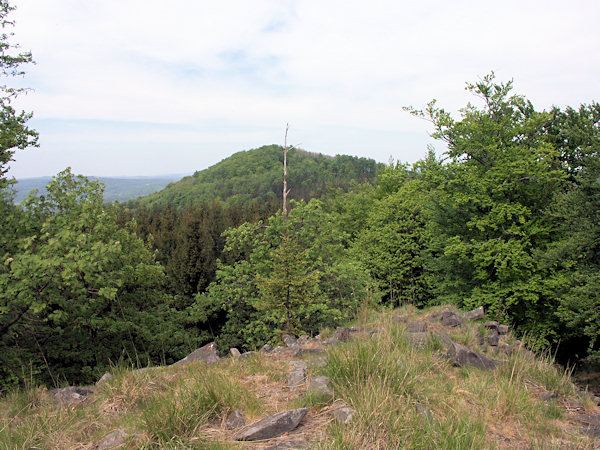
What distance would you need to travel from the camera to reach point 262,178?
120m

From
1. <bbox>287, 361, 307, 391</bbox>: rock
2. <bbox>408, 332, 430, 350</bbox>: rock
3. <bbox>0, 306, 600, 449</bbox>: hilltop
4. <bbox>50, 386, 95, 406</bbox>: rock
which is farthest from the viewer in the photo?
<bbox>408, 332, 430, 350</bbox>: rock

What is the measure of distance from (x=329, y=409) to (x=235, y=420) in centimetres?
85

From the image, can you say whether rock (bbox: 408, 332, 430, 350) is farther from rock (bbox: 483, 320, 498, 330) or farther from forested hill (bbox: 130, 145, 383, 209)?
forested hill (bbox: 130, 145, 383, 209)

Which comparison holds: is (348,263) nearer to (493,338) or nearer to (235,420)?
(493,338)

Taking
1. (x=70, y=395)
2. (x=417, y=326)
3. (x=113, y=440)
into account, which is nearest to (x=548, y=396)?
(x=417, y=326)

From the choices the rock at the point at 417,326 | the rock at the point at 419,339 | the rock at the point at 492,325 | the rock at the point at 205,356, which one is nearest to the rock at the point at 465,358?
the rock at the point at 419,339

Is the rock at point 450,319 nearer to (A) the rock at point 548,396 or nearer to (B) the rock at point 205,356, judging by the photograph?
(A) the rock at point 548,396

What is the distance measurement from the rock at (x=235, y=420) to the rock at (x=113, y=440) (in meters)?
0.84

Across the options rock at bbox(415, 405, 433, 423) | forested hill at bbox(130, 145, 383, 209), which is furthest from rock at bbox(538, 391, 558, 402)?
forested hill at bbox(130, 145, 383, 209)

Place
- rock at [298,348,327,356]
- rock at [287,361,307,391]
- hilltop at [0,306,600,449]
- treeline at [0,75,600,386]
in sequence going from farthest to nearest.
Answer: treeline at [0,75,600,386] → rock at [298,348,327,356] → rock at [287,361,307,391] → hilltop at [0,306,600,449]

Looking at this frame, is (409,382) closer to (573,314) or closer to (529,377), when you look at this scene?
(529,377)

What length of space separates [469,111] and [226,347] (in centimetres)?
1616

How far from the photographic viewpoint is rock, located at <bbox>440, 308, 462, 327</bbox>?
8.08 m

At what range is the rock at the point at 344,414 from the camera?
9.92 feet
